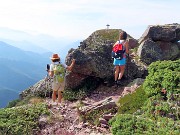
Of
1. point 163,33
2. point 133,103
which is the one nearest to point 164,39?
point 163,33

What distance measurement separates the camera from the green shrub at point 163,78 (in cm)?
1420

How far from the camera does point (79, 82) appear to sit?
24.1 m

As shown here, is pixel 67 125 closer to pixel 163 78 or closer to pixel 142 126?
pixel 163 78

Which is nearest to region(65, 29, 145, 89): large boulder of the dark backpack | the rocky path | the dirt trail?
the rocky path

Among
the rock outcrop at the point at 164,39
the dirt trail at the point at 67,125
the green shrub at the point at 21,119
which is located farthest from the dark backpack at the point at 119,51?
the rock outcrop at the point at 164,39

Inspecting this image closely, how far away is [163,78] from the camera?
1484 cm

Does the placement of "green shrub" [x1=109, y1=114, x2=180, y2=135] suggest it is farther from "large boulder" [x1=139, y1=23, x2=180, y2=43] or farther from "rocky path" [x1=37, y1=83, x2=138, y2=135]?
"large boulder" [x1=139, y1=23, x2=180, y2=43]

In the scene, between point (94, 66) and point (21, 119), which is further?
point (94, 66)

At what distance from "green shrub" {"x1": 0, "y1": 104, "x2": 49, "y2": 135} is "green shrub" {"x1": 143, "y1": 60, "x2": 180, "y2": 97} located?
5.72 m

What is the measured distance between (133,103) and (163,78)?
194 centimetres

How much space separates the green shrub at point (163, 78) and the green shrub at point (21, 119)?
18.8 feet

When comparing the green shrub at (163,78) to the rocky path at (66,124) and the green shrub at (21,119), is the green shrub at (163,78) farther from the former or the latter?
the green shrub at (21,119)

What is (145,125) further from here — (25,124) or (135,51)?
(135,51)

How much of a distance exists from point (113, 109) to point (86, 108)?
156cm
